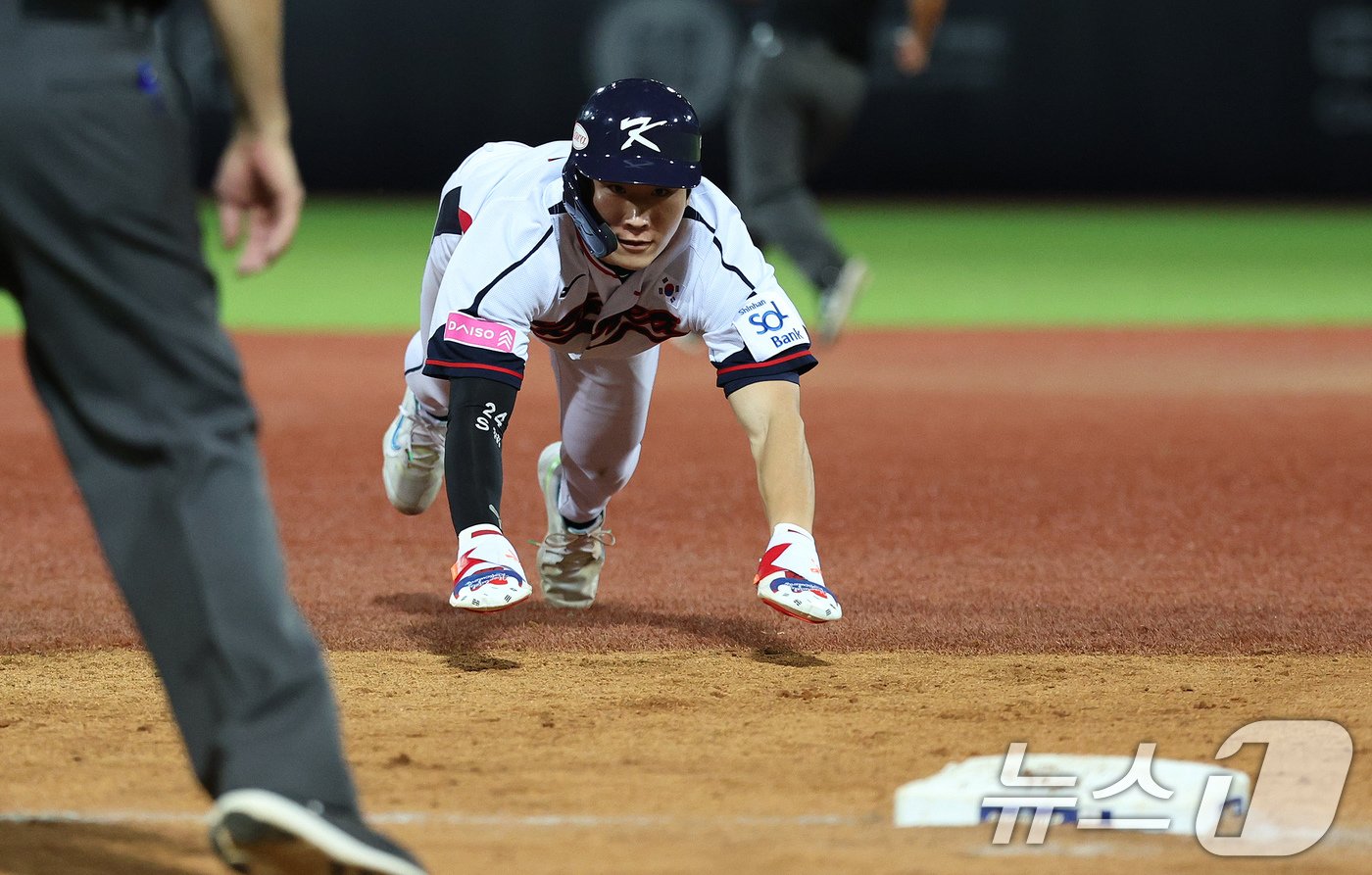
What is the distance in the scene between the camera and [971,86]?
60.6 feet

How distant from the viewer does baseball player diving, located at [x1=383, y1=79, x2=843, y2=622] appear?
13.7ft

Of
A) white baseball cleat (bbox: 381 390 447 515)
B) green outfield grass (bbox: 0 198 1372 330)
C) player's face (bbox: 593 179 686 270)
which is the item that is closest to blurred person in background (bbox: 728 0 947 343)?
green outfield grass (bbox: 0 198 1372 330)

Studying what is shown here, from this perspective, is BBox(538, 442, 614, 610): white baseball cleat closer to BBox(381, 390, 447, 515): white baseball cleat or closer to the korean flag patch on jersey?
BBox(381, 390, 447, 515): white baseball cleat

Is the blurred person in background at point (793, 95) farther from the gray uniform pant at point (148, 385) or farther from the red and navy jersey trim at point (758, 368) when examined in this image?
the gray uniform pant at point (148, 385)

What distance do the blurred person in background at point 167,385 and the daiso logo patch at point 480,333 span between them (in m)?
1.76

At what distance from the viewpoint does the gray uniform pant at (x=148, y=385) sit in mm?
2393

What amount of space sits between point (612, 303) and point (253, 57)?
2020mm

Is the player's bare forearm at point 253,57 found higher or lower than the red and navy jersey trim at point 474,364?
higher

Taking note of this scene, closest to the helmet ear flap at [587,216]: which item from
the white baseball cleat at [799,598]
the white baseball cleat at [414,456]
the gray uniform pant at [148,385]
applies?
the white baseball cleat at [799,598]

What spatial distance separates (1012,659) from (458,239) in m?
1.68

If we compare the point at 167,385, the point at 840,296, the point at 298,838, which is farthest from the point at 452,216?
the point at 840,296

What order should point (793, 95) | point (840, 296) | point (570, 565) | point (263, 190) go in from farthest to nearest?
1. point (793, 95)
2. point (840, 296)
3. point (570, 565)
4. point (263, 190)

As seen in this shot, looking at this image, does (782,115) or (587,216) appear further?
(782,115)

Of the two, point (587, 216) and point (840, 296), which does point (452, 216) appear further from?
point (840, 296)
